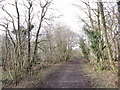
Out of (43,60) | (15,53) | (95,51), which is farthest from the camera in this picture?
(43,60)

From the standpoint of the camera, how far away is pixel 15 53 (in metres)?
10.3

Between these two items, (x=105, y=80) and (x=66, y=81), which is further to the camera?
(x=66, y=81)

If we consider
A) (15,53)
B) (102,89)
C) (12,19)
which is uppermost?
(12,19)

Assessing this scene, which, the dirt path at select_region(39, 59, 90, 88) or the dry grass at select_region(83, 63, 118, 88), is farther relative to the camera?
the dirt path at select_region(39, 59, 90, 88)

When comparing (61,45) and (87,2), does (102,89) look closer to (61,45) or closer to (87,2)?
(87,2)

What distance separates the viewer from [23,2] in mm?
17172

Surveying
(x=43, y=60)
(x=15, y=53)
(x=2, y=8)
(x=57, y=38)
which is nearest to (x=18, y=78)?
(x=15, y=53)

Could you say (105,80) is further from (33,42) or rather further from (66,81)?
(33,42)

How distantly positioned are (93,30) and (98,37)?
168cm

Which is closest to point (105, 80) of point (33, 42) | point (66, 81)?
point (66, 81)

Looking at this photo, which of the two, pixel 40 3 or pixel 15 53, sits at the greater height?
pixel 40 3

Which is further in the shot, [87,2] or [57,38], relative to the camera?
[57,38]

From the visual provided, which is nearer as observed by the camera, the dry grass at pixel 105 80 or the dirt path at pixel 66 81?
the dry grass at pixel 105 80

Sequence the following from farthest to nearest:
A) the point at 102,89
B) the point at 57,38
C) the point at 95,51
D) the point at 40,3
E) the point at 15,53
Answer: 1. the point at 57,38
2. the point at 95,51
3. the point at 40,3
4. the point at 15,53
5. the point at 102,89
